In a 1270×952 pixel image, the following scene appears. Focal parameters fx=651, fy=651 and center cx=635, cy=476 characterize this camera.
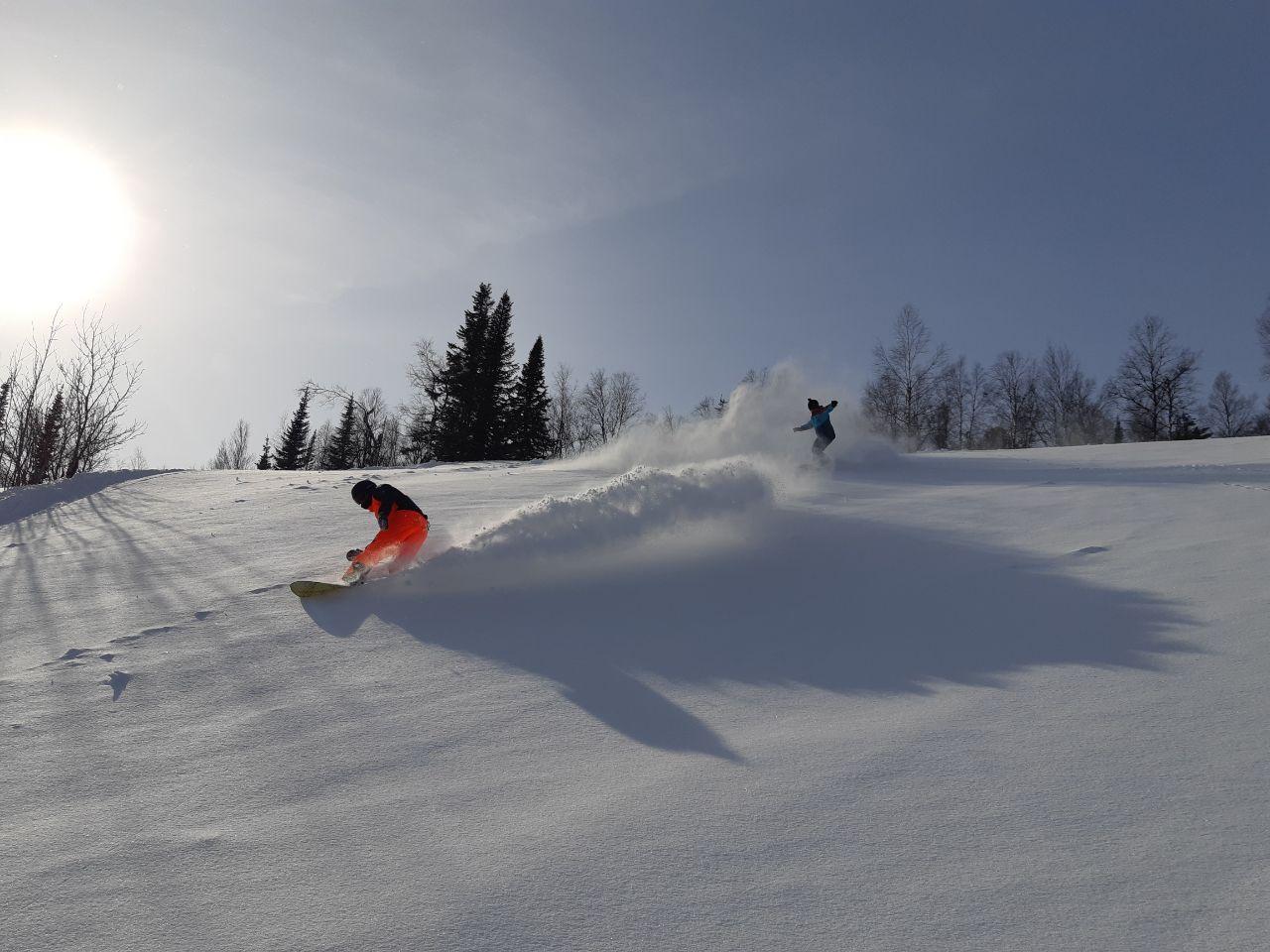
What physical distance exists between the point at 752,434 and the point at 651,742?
14.3m

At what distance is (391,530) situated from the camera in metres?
6.66

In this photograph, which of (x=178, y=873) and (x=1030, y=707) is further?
(x=1030, y=707)

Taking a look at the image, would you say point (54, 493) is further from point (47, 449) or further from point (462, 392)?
point (462, 392)

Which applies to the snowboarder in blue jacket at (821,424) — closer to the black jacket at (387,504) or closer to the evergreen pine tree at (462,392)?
the black jacket at (387,504)

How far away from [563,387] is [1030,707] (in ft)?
176

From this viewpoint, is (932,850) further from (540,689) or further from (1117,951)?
(540,689)

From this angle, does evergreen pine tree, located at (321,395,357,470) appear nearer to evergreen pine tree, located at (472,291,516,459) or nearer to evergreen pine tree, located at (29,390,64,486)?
evergreen pine tree, located at (472,291,516,459)

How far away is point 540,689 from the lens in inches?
156

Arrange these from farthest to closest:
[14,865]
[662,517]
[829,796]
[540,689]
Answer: [662,517], [540,689], [829,796], [14,865]

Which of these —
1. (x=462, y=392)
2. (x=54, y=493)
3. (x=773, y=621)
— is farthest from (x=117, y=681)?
(x=462, y=392)

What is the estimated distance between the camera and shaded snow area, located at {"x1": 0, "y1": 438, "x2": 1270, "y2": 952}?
205 centimetres

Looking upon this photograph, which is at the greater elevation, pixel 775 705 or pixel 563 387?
pixel 563 387

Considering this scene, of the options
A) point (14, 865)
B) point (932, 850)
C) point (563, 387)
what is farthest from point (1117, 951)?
point (563, 387)

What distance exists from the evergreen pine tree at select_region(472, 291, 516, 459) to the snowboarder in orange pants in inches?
1343
